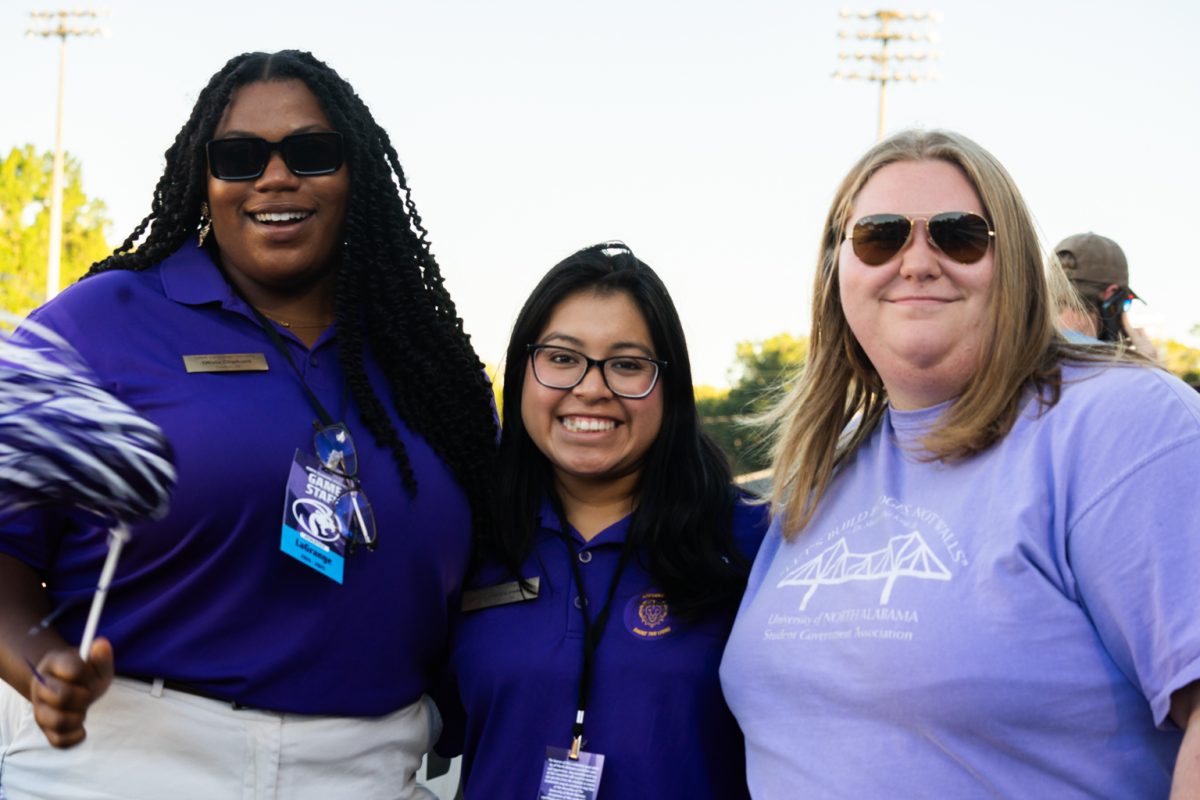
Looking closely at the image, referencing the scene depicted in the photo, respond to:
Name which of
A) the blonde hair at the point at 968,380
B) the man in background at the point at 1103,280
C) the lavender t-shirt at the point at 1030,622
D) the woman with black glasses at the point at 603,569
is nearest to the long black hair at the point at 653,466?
the woman with black glasses at the point at 603,569

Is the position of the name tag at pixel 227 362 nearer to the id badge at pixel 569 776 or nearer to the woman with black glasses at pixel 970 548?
the id badge at pixel 569 776

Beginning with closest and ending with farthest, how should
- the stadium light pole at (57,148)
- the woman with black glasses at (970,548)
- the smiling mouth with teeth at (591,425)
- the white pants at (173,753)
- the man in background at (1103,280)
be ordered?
the woman with black glasses at (970,548) → the white pants at (173,753) → the smiling mouth with teeth at (591,425) → the man in background at (1103,280) → the stadium light pole at (57,148)

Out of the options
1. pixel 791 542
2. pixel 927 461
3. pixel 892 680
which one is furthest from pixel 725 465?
pixel 892 680

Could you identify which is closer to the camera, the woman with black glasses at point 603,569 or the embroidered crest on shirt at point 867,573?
the embroidered crest on shirt at point 867,573

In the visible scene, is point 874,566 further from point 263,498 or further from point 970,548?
point 263,498

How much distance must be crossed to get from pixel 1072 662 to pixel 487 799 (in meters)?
1.50

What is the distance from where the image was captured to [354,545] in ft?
9.39

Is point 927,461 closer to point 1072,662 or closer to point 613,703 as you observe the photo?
point 1072,662

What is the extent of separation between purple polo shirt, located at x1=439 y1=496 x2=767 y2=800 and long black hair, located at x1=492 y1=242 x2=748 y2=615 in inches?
4.4

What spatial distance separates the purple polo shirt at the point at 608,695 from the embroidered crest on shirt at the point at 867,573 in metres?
0.48

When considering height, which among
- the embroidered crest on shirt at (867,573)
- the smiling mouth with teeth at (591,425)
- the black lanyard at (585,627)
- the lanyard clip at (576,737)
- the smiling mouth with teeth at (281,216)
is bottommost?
the lanyard clip at (576,737)

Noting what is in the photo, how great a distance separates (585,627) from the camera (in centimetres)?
314

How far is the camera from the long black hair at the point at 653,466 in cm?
329

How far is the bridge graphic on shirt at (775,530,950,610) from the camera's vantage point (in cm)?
237
